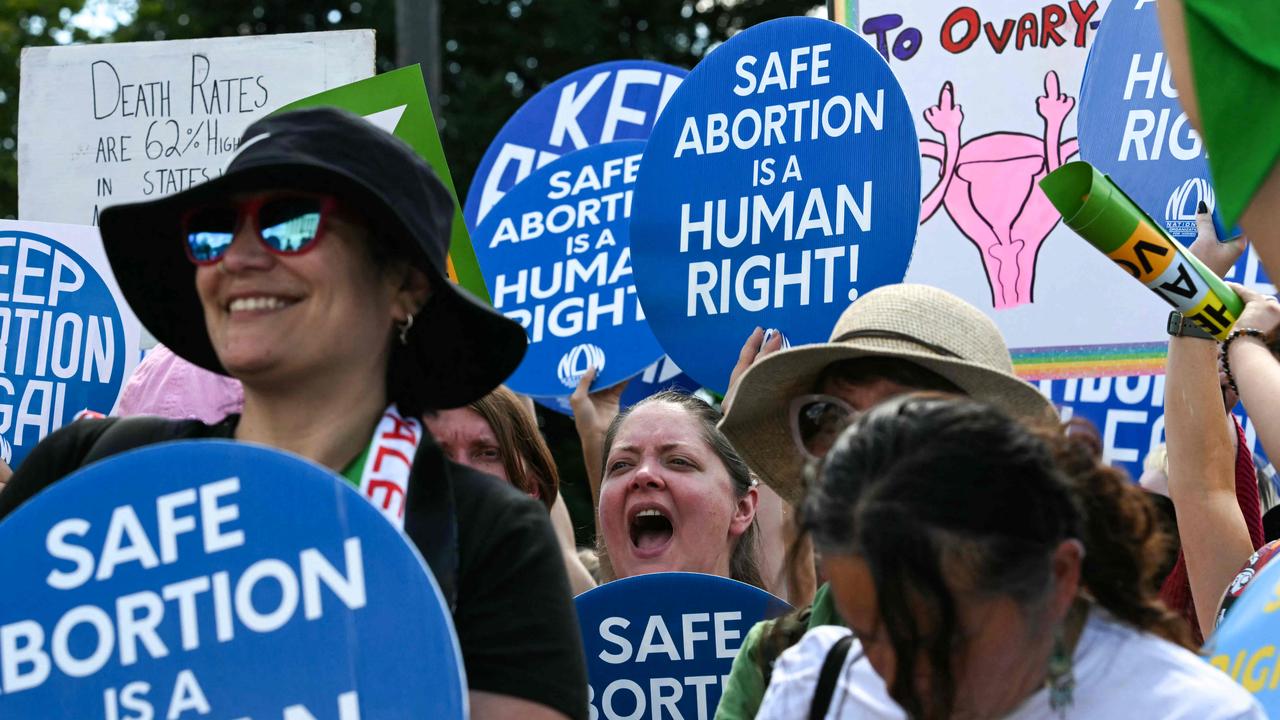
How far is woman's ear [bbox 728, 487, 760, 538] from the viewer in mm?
3752

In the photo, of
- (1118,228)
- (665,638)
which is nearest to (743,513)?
(665,638)

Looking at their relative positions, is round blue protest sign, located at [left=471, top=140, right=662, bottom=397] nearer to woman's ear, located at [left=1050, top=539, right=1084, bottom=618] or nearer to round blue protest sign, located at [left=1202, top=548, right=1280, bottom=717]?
round blue protest sign, located at [left=1202, top=548, right=1280, bottom=717]

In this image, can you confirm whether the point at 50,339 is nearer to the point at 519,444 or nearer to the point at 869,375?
the point at 519,444

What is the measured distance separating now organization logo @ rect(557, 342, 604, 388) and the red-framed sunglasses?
2588 mm

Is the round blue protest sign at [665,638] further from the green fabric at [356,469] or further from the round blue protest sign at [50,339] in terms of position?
the round blue protest sign at [50,339]

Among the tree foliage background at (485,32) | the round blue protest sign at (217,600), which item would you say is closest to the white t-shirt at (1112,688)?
the round blue protest sign at (217,600)

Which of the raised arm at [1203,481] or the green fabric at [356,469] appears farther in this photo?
the raised arm at [1203,481]

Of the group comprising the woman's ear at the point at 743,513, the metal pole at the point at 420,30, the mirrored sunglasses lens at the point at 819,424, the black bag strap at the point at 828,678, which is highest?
the metal pole at the point at 420,30

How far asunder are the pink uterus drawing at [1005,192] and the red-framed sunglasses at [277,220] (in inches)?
112

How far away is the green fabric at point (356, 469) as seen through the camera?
6.31 feet

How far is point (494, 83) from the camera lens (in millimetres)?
16562

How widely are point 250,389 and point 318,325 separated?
0.41 ft

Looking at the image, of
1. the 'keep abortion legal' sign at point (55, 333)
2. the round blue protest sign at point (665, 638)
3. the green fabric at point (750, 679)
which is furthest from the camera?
the 'keep abortion legal' sign at point (55, 333)

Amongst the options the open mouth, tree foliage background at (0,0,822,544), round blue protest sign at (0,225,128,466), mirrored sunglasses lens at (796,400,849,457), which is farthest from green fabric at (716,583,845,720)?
tree foliage background at (0,0,822,544)
